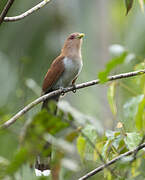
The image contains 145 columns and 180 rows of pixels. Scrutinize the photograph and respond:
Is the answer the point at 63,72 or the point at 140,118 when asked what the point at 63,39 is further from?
the point at 140,118

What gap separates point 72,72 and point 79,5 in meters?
3.42

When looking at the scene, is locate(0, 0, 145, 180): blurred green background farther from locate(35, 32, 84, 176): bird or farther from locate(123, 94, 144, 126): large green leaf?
locate(123, 94, 144, 126): large green leaf

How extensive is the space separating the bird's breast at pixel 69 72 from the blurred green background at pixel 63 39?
1.03 metres

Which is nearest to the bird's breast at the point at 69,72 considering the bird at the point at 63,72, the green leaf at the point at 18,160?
the bird at the point at 63,72

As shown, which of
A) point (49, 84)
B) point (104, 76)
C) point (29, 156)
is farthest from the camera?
point (49, 84)

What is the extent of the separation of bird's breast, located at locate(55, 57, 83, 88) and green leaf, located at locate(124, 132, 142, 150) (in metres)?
1.76

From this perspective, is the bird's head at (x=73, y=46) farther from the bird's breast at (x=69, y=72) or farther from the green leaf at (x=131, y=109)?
the green leaf at (x=131, y=109)

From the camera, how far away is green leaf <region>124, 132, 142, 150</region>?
1.73m

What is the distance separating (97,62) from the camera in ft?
22.6

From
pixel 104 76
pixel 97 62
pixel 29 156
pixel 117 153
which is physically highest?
pixel 104 76

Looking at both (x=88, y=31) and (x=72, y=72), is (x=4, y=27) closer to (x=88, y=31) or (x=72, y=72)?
(x=88, y=31)

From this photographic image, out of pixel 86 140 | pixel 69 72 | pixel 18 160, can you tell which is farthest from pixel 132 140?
pixel 69 72

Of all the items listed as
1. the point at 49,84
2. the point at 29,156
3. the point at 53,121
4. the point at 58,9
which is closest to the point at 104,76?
the point at 53,121

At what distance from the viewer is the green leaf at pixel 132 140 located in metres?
1.73
